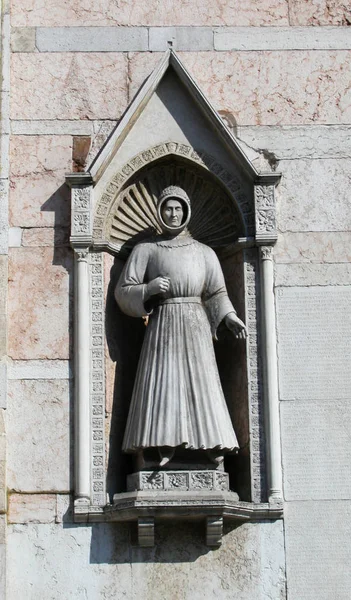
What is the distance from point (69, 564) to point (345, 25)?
401 cm

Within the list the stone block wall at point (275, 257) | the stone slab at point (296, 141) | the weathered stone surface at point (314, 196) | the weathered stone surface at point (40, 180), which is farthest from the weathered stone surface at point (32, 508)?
the stone slab at point (296, 141)

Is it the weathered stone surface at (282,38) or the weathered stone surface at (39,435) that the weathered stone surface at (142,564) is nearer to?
the weathered stone surface at (39,435)

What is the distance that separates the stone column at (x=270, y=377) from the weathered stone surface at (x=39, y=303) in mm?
1233

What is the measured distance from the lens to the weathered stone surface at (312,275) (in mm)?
10039

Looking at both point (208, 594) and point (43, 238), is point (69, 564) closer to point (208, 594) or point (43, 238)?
point (208, 594)

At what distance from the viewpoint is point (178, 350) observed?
31.8ft

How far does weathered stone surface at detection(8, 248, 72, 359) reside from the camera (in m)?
9.84

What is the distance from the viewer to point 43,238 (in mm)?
10070

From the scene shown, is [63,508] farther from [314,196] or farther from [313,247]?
[314,196]

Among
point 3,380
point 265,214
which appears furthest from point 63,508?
point 265,214

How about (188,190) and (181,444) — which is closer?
(181,444)

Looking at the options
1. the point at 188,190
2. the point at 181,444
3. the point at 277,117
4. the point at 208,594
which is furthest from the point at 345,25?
the point at 208,594

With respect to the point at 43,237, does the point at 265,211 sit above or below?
above

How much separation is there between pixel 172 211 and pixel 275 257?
0.72 metres
